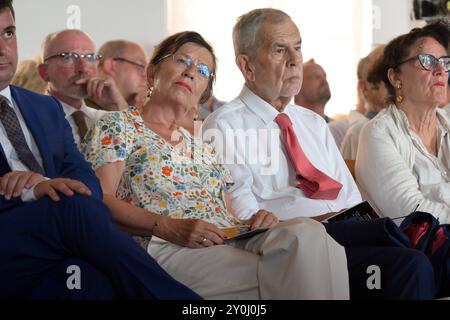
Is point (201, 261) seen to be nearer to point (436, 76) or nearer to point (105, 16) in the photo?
point (436, 76)

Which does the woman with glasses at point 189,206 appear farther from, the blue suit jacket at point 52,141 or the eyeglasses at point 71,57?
the eyeglasses at point 71,57

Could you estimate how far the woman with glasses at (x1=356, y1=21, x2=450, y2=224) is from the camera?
2859 mm

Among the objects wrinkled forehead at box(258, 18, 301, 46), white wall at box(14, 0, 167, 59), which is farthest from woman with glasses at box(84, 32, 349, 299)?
white wall at box(14, 0, 167, 59)

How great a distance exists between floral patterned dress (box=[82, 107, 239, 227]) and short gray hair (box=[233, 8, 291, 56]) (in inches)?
27.2

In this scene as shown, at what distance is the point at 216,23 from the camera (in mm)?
6031

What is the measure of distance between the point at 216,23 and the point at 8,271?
4305mm

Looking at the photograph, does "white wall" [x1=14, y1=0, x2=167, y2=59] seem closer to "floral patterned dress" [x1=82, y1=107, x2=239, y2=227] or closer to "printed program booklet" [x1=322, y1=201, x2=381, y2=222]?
"floral patterned dress" [x1=82, y1=107, x2=239, y2=227]

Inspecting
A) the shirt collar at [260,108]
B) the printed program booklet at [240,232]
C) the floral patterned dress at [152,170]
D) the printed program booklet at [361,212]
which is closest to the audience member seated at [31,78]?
the shirt collar at [260,108]

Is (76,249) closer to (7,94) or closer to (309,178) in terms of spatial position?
(7,94)

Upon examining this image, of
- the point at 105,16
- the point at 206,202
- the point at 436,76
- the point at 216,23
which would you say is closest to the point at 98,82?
the point at 206,202

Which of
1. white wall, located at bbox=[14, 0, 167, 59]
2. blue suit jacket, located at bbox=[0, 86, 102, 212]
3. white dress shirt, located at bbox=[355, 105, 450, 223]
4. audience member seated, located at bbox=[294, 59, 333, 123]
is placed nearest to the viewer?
blue suit jacket, located at bbox=[0, 86, 102, 212]

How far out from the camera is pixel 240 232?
2391 mm

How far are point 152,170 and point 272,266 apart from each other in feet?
1.75

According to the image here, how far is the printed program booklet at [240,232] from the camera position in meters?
2.24
